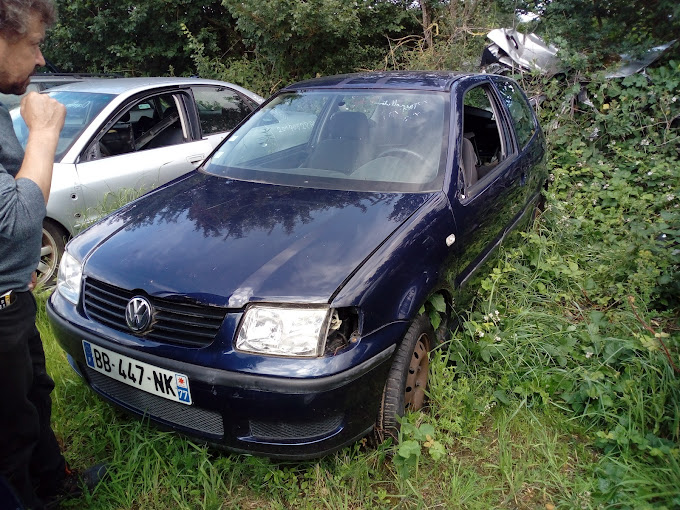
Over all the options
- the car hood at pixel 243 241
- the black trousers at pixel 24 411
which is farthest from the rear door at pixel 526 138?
the black trousers at pixel 24 411

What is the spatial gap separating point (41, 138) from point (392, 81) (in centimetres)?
220

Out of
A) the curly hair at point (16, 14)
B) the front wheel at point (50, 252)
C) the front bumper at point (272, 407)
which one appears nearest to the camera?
the curly hair at point (16, 14)

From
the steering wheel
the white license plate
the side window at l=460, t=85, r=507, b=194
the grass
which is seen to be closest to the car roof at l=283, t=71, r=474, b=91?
the side window at l=460, t=85, r=507, b=194

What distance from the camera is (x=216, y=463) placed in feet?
7.01

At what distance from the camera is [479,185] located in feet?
9.43

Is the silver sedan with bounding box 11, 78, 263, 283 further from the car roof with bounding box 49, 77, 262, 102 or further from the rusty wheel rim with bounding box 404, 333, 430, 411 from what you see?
the rusty wheel rim with bounding box 404, 333, 430, 411

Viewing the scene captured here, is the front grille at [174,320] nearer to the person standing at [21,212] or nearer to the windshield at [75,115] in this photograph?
the person standing at [21,212]

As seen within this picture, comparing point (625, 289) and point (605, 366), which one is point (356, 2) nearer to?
point (625, 289)

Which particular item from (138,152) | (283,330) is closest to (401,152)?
(283,330)

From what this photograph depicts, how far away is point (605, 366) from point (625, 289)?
0.98m

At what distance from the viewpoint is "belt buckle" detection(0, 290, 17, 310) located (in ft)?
4.97

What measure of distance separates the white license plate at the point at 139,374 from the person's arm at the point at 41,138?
0.78m

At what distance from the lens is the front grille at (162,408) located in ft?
6.34

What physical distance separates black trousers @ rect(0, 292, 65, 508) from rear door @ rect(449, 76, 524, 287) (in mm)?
1833
